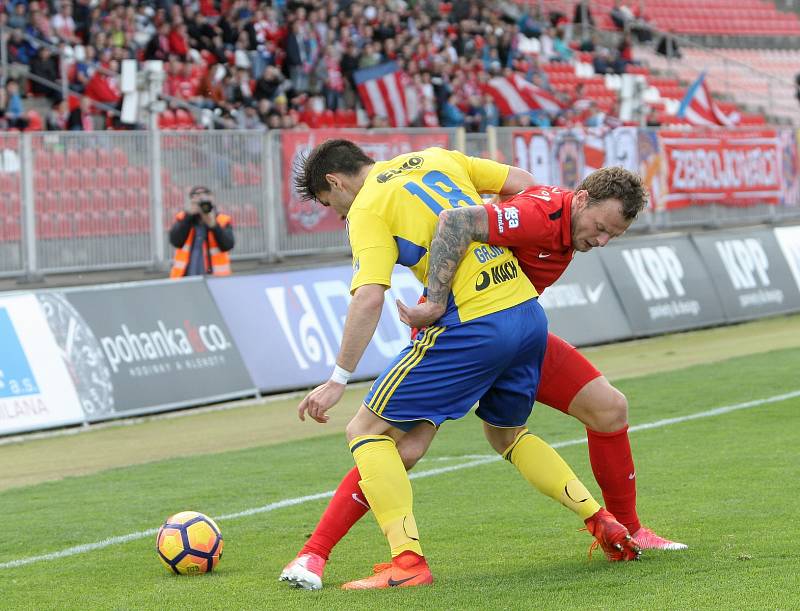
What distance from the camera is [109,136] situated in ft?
57.8

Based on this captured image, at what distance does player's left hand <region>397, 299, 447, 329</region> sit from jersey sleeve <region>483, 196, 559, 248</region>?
1.26 feet

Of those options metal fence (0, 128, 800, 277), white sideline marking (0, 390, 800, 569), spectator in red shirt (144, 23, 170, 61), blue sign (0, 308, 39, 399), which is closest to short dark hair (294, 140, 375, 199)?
white sideline marking (0, 390, 800, 569)

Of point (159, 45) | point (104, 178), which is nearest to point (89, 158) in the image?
point (104, 178)

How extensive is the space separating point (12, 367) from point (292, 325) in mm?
3416

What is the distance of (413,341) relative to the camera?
6.31 m

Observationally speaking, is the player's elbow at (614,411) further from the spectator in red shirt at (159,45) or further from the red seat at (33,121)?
the spectator in red shirt at (159,45)

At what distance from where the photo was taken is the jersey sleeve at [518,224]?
20.4 feet

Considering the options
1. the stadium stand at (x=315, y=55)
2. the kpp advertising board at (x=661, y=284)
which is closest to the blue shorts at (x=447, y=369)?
the kpp advertising board at (x=661, y=284)

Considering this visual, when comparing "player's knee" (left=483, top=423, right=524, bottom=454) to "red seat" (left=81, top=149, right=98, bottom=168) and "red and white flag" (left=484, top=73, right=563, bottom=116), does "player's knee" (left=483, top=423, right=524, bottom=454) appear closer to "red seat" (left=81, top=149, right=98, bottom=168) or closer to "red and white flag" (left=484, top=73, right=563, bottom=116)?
"red seat" (left=81, top=149, right=98, bottom=168)

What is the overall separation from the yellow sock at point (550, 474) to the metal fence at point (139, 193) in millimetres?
11474

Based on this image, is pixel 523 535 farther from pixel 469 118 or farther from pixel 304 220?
pixel 469 118

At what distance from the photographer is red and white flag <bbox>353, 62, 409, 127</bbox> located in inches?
1016

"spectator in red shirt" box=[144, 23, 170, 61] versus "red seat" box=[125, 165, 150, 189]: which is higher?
"spectator in red shirt" box=[144, 23, 170, 61]

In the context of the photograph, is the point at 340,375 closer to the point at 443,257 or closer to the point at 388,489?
the point at 388,489
